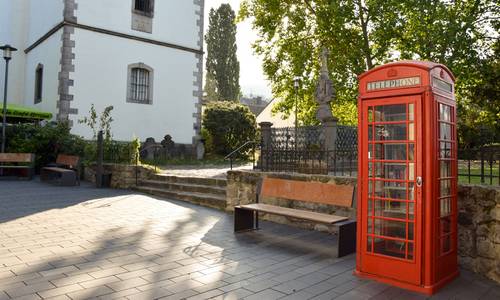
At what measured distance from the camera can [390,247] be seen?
4.47 meters

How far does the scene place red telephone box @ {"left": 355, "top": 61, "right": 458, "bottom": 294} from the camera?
4141mm

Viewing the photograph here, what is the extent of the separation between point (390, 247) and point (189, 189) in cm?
706

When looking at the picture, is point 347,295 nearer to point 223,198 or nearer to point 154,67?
point 223,198

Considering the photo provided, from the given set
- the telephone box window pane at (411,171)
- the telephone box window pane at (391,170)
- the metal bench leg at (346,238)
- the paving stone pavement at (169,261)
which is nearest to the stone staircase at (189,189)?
the paving stone pavement at (169,261)

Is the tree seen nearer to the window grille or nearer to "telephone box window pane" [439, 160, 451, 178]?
the window grille

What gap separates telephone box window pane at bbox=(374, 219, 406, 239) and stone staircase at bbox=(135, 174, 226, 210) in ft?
16.1

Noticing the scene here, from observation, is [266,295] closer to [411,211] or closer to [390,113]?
[411,211]

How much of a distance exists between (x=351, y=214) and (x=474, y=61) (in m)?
11.1

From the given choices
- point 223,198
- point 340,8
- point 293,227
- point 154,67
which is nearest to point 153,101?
point 154,67

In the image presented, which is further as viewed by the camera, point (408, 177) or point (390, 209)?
point (390, 209)

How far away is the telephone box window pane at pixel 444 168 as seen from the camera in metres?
4.36

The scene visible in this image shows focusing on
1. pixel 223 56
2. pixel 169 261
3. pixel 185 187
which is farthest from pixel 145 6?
pixel 223 56

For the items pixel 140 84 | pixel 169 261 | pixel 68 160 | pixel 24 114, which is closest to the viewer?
pixel 169 261

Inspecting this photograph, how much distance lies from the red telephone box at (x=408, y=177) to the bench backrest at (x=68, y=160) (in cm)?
1132
